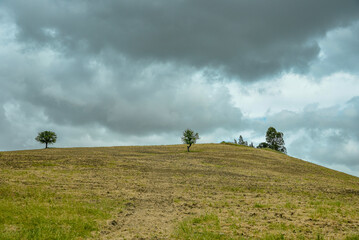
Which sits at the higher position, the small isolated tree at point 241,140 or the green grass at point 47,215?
the small isolated tree at point 241,140

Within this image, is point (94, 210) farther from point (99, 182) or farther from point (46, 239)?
point (99, 182)

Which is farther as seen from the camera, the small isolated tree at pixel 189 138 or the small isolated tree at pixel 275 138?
the small isolated tree at pixel 275 138

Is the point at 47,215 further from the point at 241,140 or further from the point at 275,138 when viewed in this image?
the point at 241,140

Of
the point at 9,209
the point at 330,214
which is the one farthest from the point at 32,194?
the point at 330,214

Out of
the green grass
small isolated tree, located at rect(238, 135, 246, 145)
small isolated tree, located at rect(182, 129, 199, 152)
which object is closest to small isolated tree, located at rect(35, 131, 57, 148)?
small isolated tree, located at rect(182, 129, 199, 152)

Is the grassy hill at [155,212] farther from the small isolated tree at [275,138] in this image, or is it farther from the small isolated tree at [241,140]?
the small isolated tree at [241,140]

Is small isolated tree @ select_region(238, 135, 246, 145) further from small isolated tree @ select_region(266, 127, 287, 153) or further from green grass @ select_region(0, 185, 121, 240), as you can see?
green grass @ select_region(0, 185, 121, 240)

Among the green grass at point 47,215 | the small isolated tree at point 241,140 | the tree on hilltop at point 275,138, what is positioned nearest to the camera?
the green grass at point 47,215

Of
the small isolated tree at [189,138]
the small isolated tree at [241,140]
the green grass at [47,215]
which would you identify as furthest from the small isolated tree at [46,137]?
the small isolated tree at [241,140]

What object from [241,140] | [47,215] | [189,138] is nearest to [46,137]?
[189,138]

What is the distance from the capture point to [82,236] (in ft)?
44.7

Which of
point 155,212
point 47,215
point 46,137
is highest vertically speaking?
point 46,137

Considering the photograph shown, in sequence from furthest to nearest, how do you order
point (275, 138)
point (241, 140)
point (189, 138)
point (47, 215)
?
point (241, 140) < point (275, 138) < point (189, 138) < point (47, 215)

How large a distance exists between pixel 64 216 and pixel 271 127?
137 metres
